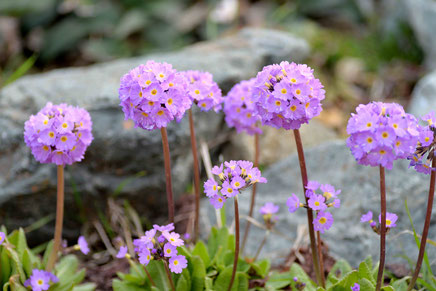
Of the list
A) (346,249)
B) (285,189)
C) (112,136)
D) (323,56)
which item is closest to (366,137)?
(346,249)

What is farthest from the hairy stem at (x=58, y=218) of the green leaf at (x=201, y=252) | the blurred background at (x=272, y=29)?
the blurred background at (x=272, y=29)

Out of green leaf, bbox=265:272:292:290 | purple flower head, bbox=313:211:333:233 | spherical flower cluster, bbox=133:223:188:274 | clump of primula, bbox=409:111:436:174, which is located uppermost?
clump of primula, bbox=409:111:436:174

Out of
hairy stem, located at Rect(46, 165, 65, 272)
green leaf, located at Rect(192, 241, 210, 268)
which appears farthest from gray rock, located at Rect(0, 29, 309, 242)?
green leaf, located at Rect(192, 241, 210, 268)

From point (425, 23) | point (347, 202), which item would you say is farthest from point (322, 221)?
point (425, 23)

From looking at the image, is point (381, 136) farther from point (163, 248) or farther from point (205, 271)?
point (205, 271)

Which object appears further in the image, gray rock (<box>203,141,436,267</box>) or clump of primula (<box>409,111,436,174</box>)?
gray rock (<box>203,141,436,267</box>)

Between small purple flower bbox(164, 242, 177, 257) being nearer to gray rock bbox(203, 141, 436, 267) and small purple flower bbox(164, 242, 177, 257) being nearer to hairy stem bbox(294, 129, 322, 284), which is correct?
hairy stem bbox(294, 129, 322, 284)

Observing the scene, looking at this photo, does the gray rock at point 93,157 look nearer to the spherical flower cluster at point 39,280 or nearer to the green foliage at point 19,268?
the green foliage at point 19,268
